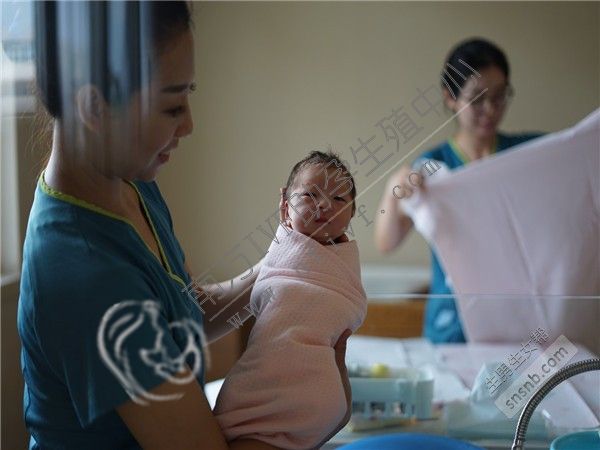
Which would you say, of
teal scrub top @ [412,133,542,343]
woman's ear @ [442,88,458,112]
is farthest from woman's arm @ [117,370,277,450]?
teal scrub top @ [412,133,542,343]

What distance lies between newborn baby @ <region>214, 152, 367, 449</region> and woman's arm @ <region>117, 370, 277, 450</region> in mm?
35

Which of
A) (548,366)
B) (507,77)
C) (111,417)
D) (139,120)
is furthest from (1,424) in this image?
(507,77)

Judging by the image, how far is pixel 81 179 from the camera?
45 centimetres

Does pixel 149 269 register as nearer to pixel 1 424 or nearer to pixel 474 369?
pixel 1 424

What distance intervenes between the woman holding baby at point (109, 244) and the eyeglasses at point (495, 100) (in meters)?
0.34

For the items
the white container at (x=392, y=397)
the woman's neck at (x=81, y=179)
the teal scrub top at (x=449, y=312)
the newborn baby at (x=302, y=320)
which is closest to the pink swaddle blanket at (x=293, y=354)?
the newborn baby at (x=302, y=320)

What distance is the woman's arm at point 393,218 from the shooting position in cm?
63

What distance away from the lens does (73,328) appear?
43cm

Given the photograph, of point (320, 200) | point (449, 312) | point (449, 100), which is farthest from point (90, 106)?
point (449, 312)

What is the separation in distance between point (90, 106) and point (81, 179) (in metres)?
0.04

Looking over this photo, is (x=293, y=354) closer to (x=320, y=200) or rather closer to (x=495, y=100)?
(x=320, y=200)

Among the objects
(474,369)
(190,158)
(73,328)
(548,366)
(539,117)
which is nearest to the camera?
(73,328)

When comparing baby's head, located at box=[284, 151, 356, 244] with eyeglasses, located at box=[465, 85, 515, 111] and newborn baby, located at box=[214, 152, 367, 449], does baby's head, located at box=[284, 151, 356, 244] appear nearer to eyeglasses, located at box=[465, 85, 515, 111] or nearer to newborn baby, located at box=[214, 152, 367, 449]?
newborn baby, located at box=[214, 152, 367, 449]

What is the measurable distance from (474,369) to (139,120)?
48 cm
